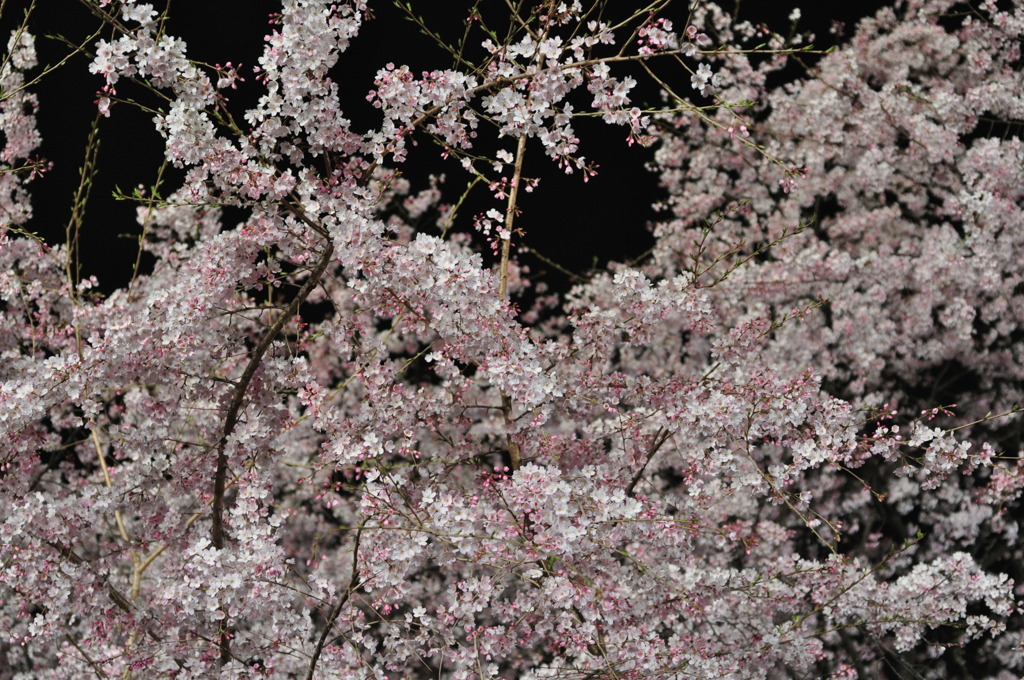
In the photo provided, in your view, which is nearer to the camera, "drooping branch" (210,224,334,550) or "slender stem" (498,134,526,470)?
"drooping branch" (210,224,334,550)

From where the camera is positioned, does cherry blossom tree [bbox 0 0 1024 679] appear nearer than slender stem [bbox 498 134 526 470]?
Yes

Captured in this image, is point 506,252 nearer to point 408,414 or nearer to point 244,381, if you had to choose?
point 408,414

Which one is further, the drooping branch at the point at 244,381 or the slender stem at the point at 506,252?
the slender stem at the point at 506,252

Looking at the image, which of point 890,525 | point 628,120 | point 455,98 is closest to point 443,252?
point 455,98

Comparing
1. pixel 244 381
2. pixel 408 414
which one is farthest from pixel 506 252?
pixel 244 381

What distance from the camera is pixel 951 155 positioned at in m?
6.41

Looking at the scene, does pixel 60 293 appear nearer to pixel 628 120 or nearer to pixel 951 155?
pixel 628 120

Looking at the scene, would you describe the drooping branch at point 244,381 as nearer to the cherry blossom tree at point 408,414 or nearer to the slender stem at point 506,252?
the cherry blossom tree at point 408,414

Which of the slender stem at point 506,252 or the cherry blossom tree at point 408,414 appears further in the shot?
the slender stem at point 506,252

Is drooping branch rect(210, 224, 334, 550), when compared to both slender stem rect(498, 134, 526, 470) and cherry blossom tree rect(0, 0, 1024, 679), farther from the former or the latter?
slender stem rect(498, 134, 526, 470)

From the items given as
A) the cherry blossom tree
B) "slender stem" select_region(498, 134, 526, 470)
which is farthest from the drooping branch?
"slender stem" select_region(498, 134, 526, 470)

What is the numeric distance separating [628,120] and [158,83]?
130 cm

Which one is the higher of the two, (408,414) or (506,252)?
(506,252)

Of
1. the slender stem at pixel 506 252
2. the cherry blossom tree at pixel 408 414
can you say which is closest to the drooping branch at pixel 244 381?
the cherry blossom tree at pixel 408 414
